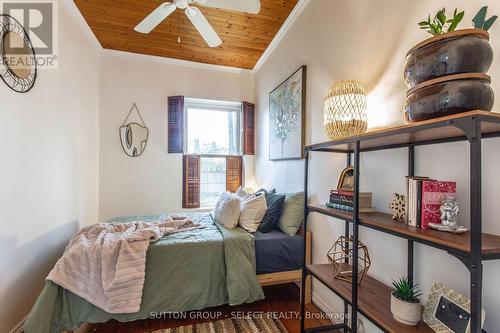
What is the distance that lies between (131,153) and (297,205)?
2.65 m

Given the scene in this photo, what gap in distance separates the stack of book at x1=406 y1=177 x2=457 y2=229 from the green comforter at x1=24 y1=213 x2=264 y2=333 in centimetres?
132

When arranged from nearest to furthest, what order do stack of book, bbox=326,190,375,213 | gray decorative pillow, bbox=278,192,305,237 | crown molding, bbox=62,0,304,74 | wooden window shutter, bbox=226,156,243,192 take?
stack of book, bbox=326,190,375,213
gray decorative pillow, bbox=278,192,305,237
crown molding, bbox=62,0,304,74
wooden window shutter, bbox=226,156,243,192

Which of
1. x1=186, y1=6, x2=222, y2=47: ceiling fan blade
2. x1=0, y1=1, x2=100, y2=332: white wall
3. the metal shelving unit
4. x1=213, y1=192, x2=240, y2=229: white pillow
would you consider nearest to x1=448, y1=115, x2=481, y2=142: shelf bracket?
the metal shelving unit

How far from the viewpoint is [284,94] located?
2859 millimetres

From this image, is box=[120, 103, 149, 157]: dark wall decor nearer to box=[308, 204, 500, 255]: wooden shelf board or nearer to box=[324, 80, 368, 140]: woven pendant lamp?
box=[324, 80, 368, 140]: woven pendant lamp

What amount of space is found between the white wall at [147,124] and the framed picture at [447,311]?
10.9ft

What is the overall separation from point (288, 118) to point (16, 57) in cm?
238

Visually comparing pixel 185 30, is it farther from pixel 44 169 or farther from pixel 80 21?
pixel 44 169

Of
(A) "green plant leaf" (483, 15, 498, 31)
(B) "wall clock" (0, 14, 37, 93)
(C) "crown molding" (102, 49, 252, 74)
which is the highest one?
(C) "crown molding" (102, 49, 252, 74)

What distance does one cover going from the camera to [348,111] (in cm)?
153

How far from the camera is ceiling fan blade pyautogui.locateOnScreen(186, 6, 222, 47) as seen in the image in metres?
2.03

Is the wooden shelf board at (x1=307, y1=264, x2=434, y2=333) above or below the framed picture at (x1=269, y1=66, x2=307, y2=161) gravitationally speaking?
below

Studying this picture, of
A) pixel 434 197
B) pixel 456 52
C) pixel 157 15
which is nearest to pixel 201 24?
pixel 157 15

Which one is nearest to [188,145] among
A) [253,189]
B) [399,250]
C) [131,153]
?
[131,153]
